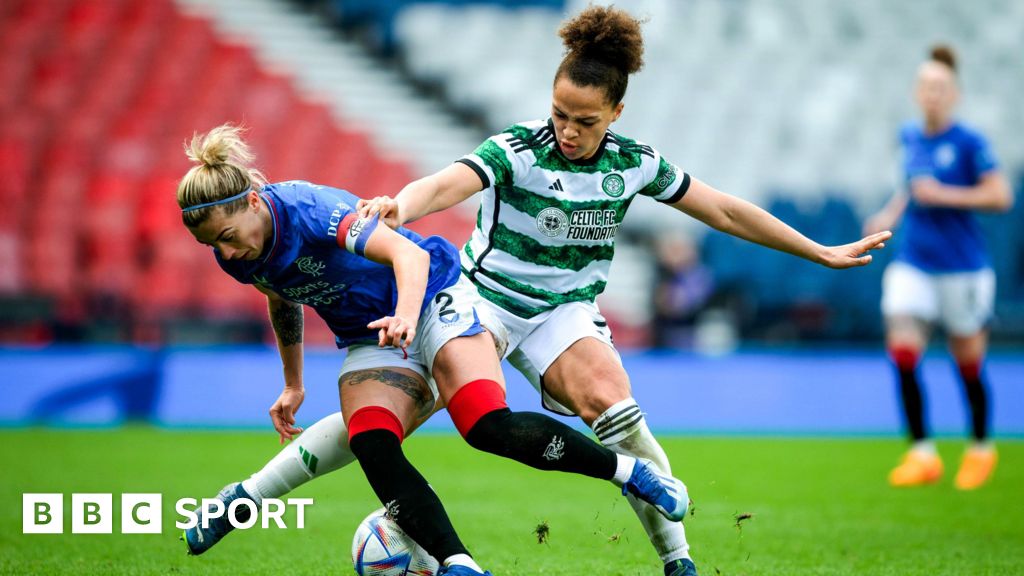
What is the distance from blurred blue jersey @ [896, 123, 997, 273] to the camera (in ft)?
27.3

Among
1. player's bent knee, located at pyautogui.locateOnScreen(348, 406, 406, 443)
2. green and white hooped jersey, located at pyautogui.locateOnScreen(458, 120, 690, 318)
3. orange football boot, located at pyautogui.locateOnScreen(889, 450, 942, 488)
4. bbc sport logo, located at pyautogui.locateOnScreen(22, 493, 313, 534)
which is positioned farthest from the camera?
orange football boot, located at pyautogui.locateOnScreen(889, 450, 942, 488)

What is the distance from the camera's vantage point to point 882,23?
21625mm

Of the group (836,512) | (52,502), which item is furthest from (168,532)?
(836,512)

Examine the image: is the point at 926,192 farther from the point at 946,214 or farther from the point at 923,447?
the point at 923,447

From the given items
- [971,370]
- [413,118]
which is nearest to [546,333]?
[971,370]

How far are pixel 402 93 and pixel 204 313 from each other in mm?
6271

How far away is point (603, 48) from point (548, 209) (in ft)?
2.14

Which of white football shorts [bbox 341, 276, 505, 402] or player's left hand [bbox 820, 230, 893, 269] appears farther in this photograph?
player's left hand [bbox 820, 230, 893, 269]

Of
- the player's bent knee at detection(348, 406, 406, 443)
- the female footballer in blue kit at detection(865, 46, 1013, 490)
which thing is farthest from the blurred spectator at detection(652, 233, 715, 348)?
the player's bent knee at detection(348, 406, 406, 443)

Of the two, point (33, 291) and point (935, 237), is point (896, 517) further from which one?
point (33, 291)

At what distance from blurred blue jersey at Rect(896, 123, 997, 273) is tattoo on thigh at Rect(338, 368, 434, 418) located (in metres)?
4.91

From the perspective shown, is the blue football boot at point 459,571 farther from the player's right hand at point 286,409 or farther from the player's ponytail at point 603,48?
the player's ponytail at point 603,48

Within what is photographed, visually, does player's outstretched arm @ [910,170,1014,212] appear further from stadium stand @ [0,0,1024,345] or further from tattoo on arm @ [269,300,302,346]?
stadium stand @ [0,0,1024,345]

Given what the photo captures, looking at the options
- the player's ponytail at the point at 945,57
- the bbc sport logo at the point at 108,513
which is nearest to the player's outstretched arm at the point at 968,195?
the player's ponytail at the point at 945,57
